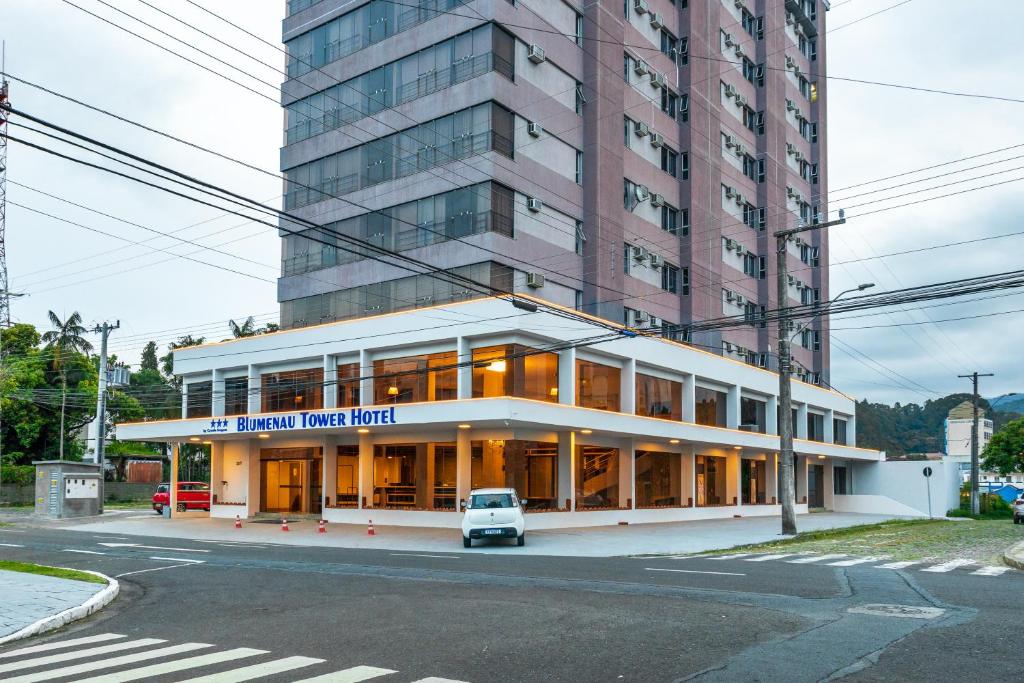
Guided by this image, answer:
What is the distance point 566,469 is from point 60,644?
26960 millimetres

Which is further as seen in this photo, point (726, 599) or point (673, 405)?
point (673, 405)

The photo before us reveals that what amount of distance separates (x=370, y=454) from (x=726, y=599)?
2792 cm

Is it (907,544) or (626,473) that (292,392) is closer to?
(626,473)

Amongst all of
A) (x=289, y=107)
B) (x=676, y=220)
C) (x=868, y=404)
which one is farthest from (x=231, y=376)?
(x=868, y=404)

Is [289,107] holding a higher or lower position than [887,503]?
higher

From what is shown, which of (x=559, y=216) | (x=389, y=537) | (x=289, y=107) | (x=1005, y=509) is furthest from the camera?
(x=1005, y=509)

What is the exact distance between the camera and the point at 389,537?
31578mm

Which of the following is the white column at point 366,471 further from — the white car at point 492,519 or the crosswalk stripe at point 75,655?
the crosswalk stripe at point 75,655

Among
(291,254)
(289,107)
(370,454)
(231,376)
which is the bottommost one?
(370,454)

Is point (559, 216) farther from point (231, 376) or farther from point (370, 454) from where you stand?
point (231, 376)

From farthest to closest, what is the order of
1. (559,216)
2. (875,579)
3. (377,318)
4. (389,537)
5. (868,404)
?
(868,404), (559,216), (377,318), (389,537), (875,579)

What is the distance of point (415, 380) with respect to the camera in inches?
1476

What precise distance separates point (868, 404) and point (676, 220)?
349 feet

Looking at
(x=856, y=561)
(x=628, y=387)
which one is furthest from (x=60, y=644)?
(x=628, y=387)
